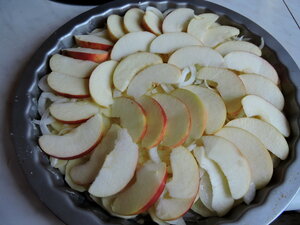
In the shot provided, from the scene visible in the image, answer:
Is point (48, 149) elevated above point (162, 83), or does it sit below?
below

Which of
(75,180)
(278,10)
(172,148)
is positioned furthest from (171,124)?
(278,10)

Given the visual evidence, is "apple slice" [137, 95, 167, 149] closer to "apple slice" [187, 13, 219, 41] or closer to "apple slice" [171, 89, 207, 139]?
"apple slice" [171, 89, 207, 139]

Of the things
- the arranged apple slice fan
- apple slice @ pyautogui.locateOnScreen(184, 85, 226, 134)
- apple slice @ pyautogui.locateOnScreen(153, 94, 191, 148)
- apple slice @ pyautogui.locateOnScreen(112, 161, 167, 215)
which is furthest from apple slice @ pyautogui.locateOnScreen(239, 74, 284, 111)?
apple slice @ pyautogui.locateOnScreen(112, 161, 167, 215)

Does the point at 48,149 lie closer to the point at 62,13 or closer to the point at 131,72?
the point at 131,72

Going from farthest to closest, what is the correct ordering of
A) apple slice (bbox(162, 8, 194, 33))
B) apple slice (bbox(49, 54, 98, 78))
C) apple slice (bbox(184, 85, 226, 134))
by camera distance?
apple slice (bbox(162, 8, 194, 33)), apple slice (bbox(49, 54, 98, 78)), apple slice (bbox(184, 85, 226, 134))

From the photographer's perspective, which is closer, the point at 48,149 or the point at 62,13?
the point at 48,149
